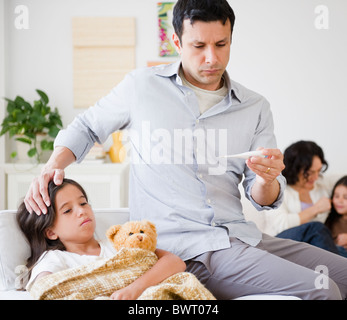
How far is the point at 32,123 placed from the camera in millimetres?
3363

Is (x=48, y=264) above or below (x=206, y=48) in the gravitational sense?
below

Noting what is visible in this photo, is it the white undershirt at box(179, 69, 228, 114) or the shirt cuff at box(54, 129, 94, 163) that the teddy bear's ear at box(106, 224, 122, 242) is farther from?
the white undershirt at box(179, 69, 228, 114)

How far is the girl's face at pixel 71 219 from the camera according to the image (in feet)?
4.36

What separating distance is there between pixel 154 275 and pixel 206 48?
63 cm

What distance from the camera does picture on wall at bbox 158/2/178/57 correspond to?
3.42 meters

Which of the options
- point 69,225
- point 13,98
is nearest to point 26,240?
point 69,225

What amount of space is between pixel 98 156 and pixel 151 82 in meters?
2.02

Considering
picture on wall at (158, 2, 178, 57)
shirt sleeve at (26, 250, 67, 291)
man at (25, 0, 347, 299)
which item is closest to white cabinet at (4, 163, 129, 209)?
picture on wall at (158, 2, 178, 57)

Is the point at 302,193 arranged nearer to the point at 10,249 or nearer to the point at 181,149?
the point at 181,149

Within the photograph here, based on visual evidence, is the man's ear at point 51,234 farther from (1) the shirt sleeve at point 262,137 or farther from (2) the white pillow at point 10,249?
(1) the shirt sleeve at point 262,137

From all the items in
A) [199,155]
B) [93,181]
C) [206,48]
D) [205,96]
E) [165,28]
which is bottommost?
[93,181]

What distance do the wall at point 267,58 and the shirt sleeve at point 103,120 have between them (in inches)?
74.0

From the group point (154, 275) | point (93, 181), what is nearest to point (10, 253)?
point (154, 275)
